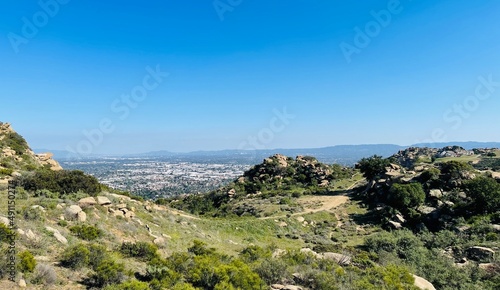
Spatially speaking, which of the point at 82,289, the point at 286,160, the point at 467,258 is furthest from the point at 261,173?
the point at 82,289

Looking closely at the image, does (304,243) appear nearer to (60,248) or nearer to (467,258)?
(467,258)

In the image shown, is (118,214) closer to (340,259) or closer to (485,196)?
(340,259)

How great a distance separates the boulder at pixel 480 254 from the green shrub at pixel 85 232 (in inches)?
1026

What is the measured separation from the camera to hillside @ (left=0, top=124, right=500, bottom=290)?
1137 cm

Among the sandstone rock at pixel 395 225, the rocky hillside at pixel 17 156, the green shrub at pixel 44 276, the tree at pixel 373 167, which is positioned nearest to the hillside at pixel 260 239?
the green shrub at pixel 44 276

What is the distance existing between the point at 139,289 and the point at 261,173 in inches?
2760

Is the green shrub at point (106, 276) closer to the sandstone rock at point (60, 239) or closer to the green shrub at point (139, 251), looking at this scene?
the green shrub at point (139, 251)

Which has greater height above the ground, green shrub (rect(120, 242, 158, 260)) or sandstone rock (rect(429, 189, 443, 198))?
green shrub (rect(120, 242, 158, 260))

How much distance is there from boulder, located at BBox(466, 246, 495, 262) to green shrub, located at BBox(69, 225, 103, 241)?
85.5ft

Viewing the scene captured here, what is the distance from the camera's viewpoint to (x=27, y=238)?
40.0ft

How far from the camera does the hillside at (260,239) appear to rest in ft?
37.3

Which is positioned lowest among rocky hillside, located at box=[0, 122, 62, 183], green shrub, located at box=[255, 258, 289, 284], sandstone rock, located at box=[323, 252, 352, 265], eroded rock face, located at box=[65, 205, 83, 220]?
sandstone rock, located at box=[323, 252, 352, 265]

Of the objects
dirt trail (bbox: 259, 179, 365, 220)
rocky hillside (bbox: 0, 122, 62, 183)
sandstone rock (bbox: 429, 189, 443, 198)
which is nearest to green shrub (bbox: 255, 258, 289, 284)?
rocky hillside (bbox: 0, 122, 62, 183)

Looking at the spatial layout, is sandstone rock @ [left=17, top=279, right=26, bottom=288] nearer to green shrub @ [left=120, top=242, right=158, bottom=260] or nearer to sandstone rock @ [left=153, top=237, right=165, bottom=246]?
green shrub @ [left=120, top=242, right=158, bottom=260]
